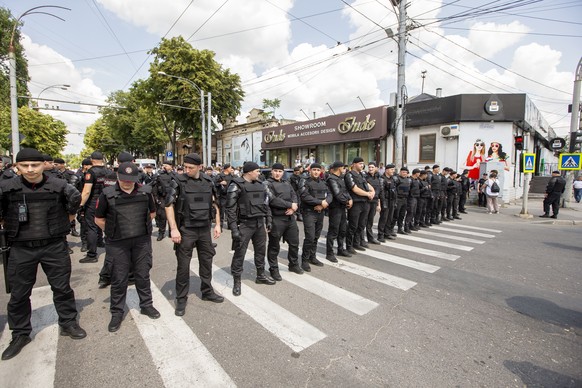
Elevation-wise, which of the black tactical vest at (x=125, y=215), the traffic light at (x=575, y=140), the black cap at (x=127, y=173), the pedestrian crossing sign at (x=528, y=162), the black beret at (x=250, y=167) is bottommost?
the black tactical vest at (x=125, y=215)

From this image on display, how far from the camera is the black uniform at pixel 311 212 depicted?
5438 millimetres

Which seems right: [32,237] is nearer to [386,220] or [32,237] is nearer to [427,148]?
[386,220]

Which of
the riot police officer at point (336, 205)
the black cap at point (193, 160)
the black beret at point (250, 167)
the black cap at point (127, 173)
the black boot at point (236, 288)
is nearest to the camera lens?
the black cap at point (127, 173)

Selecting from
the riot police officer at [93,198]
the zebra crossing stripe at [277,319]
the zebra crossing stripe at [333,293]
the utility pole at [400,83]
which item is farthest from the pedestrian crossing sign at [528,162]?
the riot police officer at [93,198]

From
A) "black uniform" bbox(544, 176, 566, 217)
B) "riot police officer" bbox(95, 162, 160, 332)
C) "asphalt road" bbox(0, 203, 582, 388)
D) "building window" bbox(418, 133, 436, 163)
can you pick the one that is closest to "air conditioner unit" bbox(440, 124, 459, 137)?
"building window" bbox(418, 133, 436, 163)

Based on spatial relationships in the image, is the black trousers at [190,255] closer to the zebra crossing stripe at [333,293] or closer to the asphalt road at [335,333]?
the asphalt road at [335,333]

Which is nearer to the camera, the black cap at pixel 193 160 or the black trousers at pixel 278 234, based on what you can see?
the black cap at pixel 193 160

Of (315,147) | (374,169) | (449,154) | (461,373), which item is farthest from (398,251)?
(315,147)

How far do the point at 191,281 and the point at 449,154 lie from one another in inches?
645

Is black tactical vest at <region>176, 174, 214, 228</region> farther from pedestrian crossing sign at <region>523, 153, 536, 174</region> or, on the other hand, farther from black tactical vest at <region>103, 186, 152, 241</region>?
pedestrian crossing sign at <region>523, 153, 536, 174</region>

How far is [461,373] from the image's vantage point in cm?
261

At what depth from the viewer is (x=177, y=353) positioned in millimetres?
2893

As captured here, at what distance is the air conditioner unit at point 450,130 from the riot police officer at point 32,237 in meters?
17.7

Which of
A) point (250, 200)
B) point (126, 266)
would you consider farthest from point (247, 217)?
point (126, 266)
